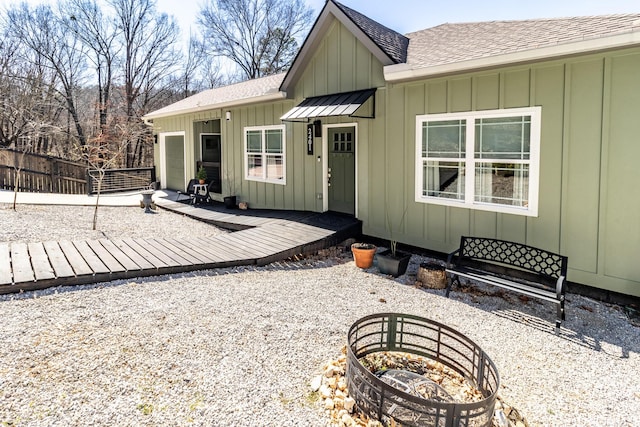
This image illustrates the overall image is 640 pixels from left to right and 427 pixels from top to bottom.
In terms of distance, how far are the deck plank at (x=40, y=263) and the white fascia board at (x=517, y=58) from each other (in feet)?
18.2

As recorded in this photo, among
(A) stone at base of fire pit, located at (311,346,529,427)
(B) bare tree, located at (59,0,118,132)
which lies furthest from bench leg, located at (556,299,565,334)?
(B) bare tree, located at (59,0,118,132)

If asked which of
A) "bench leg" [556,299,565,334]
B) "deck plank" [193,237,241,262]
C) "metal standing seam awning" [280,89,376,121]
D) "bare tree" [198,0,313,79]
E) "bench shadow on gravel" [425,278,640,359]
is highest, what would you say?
"bare tree" [198,0,313,79]

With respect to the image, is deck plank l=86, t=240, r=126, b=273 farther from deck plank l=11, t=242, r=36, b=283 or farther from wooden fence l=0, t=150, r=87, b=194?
wooden fence l=0, t=150, r=87, b=194

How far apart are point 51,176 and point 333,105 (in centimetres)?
1355

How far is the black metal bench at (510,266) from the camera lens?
482 cm

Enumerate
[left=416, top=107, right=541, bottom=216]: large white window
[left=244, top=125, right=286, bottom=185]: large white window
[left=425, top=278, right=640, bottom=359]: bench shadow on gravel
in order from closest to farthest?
[left=425, top=278, right=640, bottom=359]: bench shadow on gravel, [left=416, top=107, right=541, bottom=216]: large white window, [left=244, top=125, right=286, bottom=185]: large white window

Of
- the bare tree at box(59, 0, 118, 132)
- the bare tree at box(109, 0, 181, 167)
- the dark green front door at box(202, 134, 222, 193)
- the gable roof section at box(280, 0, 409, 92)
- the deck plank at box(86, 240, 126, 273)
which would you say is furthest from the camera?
the bare tree at box(109, 0, 181, 167)

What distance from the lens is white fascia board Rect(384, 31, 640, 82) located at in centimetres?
435

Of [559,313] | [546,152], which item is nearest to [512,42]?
[546,152]

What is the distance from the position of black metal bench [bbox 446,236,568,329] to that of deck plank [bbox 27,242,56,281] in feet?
16.1

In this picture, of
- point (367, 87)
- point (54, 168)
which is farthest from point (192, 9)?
point (367, 87)

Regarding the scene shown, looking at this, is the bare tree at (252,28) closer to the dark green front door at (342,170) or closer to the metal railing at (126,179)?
the metal railing at (126,179)

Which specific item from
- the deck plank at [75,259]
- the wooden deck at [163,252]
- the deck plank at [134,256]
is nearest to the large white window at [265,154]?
the wooden deck at [163,252]

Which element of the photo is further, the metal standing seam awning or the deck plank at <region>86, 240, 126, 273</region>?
the metal standing seam awning
